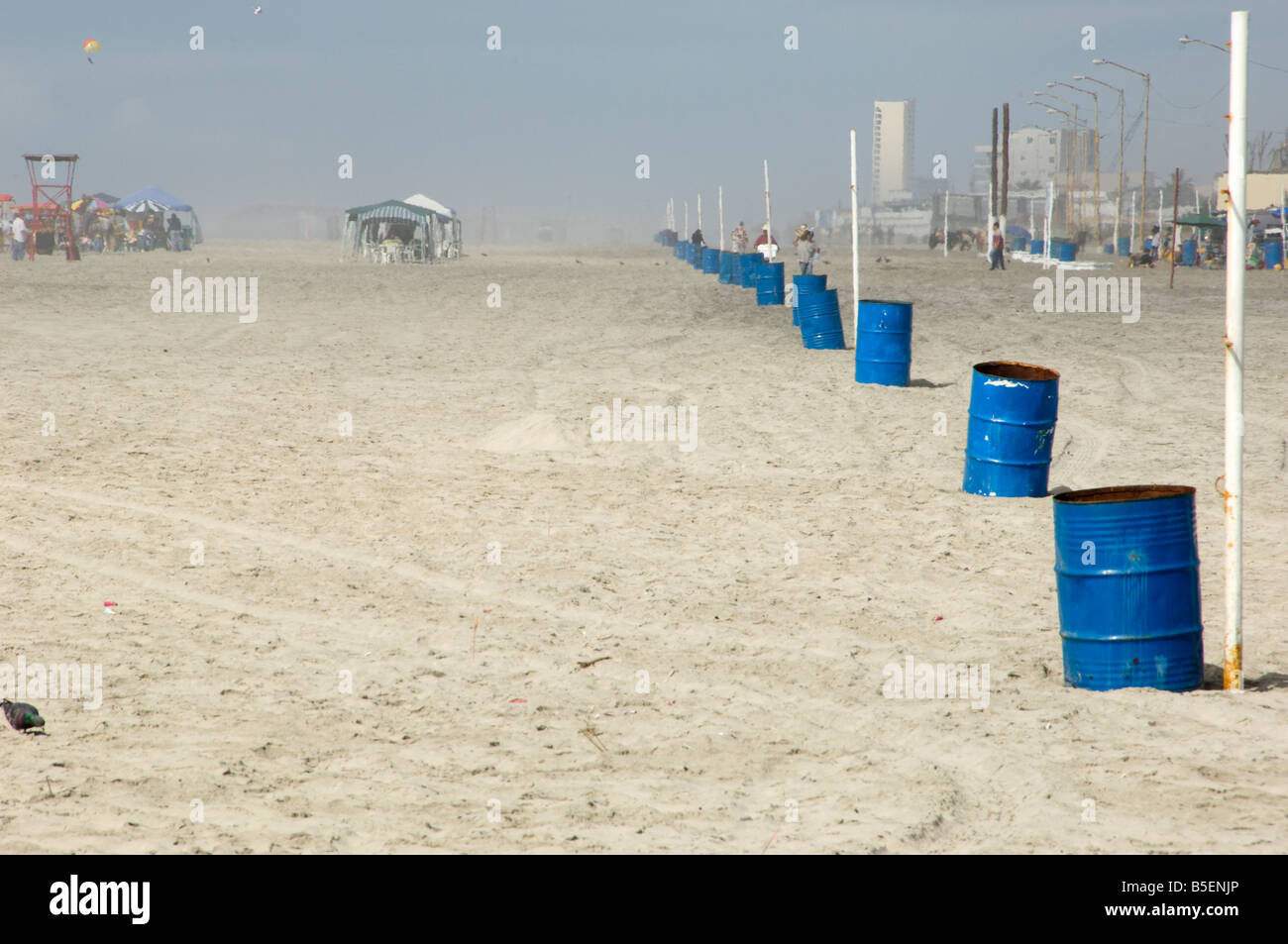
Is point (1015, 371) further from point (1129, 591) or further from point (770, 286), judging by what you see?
point (770, 286)

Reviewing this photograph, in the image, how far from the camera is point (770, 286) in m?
25.4

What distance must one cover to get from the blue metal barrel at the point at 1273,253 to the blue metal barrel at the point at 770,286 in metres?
20.5

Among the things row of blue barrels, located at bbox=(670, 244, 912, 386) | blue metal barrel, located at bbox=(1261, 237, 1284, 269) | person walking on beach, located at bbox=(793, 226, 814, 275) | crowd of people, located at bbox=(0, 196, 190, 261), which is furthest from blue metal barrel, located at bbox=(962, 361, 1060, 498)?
crowd of people, located at bbox=(0, 196, 190, 261)

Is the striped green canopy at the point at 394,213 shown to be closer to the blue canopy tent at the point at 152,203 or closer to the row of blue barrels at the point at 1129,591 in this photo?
the blue canopy tent at the point at 152,203

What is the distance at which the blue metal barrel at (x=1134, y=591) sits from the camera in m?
5.74

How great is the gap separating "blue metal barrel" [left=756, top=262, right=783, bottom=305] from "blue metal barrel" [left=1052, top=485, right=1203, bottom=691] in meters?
19.7

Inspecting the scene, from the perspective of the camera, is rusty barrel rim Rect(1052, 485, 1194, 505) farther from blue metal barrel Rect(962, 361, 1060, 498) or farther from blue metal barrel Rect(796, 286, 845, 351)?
blue metal barrel Rect(796, 286, 845, 351)

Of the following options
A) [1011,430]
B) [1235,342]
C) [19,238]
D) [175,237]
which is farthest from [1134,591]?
[175,237]

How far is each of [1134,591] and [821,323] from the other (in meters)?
12.9

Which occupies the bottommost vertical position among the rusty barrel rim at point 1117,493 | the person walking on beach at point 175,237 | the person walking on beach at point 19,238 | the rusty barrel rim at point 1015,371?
the rusty barrel rim at point 1117,493

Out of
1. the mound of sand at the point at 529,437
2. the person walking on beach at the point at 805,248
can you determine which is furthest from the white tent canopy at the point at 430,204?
the mound of sand at the point at 529,437

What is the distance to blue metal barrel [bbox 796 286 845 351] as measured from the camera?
1838cm

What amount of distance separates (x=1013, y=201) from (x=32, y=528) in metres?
155

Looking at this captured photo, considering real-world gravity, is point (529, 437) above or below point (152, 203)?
below
